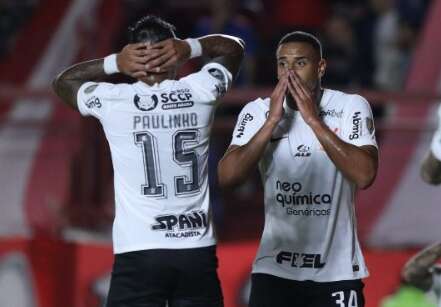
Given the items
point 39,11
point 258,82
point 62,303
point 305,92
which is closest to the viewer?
point 305,92

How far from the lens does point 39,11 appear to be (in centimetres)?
1230

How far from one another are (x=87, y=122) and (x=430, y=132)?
2613 mm

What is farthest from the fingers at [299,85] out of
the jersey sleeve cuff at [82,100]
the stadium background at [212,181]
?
the stadium background at [212,181]

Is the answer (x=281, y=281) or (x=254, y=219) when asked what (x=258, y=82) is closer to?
(x=254, y=219)

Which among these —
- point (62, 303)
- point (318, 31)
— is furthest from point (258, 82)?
point (62, 303)

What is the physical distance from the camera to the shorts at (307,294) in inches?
242

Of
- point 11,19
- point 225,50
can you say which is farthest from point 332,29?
point 225,50

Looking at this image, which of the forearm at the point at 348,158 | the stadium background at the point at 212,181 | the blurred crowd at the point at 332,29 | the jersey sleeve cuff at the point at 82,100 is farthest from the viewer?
the blurred crowd at the point at 332,29

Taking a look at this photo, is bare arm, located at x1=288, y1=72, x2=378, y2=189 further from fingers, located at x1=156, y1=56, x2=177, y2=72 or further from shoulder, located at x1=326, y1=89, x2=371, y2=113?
fingers, located at x1=156, y1=56, x2=177, y2=72

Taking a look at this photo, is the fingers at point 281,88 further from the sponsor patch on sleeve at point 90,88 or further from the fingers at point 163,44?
the sponsor patch on sleeve at point 90,88

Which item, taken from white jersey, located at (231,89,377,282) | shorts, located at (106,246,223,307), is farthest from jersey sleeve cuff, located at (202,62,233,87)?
shorts, located at (106,246,223,307)

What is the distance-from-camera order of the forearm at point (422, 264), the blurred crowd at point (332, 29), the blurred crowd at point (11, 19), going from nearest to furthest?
the forearm at point (422, 264)
the blurred crowd at point (332, 29)
the blurred crowd at point (11, 19)

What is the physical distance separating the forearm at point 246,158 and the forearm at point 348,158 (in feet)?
0.76

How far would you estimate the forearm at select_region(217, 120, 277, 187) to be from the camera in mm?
5980
